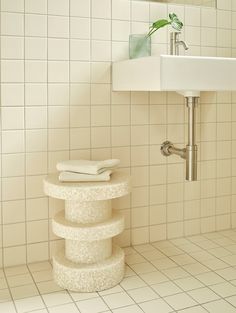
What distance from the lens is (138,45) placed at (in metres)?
2.08

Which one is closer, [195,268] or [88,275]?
[88,275]

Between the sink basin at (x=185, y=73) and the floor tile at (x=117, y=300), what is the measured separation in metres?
0.81

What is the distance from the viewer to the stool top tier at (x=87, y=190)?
1.70m

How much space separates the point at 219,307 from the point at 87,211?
0.62 m

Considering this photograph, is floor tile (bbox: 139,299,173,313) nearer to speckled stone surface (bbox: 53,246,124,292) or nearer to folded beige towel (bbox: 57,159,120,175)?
speckled stone surface (bbox: 53,246,124,292)

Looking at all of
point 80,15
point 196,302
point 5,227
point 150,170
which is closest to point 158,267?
point 196,302

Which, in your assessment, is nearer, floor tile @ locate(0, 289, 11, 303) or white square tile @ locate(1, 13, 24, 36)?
floor tile @ locate(0, 289, 11, 303)

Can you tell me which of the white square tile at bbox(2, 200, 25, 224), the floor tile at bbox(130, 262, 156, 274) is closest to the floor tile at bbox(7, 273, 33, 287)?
the white square tile at bbox(2, 200, 25, 224)

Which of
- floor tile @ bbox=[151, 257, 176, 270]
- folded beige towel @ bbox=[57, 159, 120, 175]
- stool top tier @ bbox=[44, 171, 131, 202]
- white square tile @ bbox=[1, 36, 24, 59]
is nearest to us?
stool top tier @ bbox=[44, 171, 131, 202]

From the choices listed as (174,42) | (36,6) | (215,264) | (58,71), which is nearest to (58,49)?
(58,71)

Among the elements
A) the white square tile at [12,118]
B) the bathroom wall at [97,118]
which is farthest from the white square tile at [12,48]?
the white square tile at [12,118]

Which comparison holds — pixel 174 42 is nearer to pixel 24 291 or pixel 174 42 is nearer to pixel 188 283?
pixel 188 283

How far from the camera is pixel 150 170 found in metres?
2.27

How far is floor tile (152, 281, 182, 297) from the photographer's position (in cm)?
174
